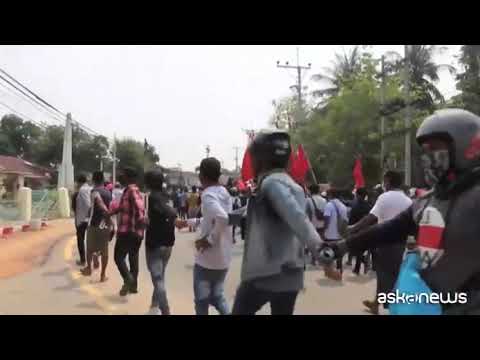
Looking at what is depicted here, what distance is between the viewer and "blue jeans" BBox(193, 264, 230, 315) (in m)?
4.74

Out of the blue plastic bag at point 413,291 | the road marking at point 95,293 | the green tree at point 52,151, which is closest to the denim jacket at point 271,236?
the blue plastic bag at point 413,291

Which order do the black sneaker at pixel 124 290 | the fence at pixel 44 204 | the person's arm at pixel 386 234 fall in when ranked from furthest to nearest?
the fence at pixel 44 204
the black sneaker at pixel 124 290
the person's arm at pixel 386 234

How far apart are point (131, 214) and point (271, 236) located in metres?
4.27

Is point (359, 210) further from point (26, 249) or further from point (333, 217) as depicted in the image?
point (26, 249)

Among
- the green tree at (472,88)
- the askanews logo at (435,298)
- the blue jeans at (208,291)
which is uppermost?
the green tree at (472,88)

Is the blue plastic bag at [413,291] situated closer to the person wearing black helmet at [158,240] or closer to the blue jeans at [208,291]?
the blue jeans at [208,291]

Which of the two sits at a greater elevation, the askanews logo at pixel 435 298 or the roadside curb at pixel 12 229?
the askanews logo at pixel 435 298

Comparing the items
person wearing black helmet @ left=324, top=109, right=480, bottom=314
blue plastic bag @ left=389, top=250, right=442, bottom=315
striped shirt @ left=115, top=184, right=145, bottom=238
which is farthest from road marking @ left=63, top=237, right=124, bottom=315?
person wearing black helmet @ left=324, top=109, right=480, bottom=314

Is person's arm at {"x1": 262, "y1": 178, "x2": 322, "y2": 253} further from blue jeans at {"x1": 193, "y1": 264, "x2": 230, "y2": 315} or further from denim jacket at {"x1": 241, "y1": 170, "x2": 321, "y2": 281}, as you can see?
blue jeans at {"x1": 193, "y1": 264, "x2": 230, "y2": 315}

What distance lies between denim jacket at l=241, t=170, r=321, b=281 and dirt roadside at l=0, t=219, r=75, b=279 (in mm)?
6855

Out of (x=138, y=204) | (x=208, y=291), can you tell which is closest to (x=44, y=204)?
(x=138, y=204)

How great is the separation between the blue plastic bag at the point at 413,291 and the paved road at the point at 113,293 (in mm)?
3224

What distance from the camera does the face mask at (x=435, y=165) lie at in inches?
103

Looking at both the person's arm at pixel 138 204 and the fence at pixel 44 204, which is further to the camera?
the fence at pixel 44 204
